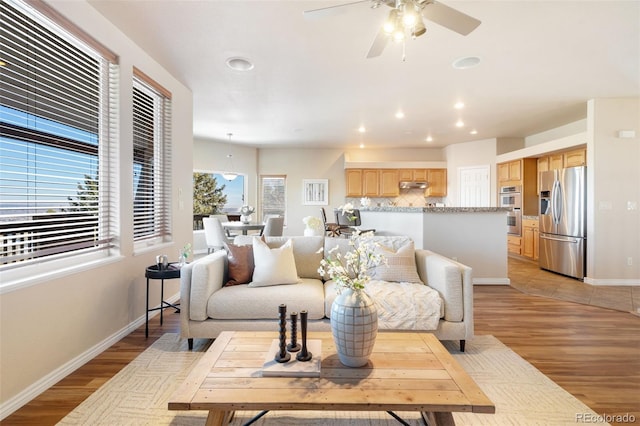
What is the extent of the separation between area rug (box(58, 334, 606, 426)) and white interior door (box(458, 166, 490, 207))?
5767mm

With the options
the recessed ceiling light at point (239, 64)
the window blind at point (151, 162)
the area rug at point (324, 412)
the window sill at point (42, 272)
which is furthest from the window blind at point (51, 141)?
the recessed ceiling light at point (239, 64)

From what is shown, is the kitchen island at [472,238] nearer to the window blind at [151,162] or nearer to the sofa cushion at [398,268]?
the sofa cushion at [398,268]

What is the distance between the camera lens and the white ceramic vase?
4.76 feet

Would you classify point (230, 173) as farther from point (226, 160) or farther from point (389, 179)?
point (389, 179)

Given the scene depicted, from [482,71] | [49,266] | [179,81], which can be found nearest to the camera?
[49,266]

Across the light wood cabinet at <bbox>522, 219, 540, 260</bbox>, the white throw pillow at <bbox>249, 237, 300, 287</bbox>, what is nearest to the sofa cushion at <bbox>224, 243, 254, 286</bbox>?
the white throw pillow at <bbox>249, 237, 300, 287</bbox>

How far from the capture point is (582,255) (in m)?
4.77

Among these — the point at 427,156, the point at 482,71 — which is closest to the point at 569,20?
the point at 482,71

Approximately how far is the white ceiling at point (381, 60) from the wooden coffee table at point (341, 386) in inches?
81.0

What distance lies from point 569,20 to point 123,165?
160 inches

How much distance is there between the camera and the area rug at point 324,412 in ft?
5.59

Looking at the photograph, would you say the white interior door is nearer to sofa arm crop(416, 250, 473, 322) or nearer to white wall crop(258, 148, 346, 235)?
white wall crop(258, 148, 346, 235)

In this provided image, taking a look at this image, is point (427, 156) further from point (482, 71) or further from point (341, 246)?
point (341, 246)

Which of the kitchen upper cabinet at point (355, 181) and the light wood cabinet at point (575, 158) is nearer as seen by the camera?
the light wood cabinet at point (575, 158)
